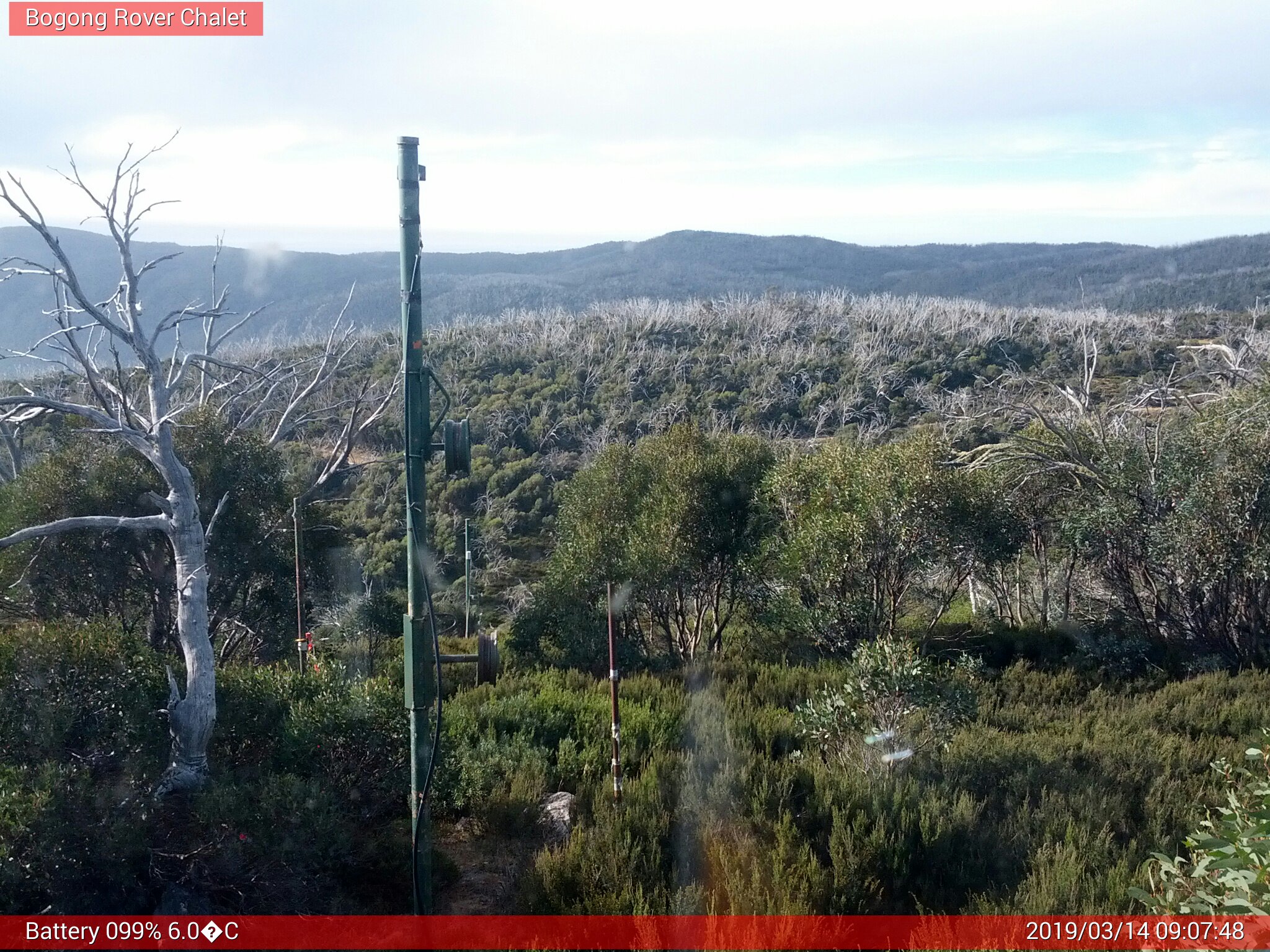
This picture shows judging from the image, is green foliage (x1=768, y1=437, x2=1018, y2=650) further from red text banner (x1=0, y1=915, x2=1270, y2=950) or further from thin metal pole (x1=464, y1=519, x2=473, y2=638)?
red text banner (x1=0, y1=915, x2=1270, y2=950)

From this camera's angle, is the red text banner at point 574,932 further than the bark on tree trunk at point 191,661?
No

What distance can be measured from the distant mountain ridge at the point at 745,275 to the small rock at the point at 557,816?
69.4ft

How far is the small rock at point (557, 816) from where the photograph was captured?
5969 millimetres

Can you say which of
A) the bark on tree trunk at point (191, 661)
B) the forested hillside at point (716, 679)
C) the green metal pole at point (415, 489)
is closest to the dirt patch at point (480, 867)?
the forested hillside at point (716, 679)

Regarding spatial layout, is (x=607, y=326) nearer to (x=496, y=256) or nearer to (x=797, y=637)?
(x=797, y=637)

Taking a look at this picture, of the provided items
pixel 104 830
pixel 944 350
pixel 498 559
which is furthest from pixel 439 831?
pixel 944 350

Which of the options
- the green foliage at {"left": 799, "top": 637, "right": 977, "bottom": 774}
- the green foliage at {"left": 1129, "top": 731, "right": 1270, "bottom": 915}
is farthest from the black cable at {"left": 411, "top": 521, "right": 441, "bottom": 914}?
the green foliage at {"left": 799, "top": 637, "right": 977, "bottom": 774}

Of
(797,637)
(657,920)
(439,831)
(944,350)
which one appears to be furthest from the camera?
(944,350)

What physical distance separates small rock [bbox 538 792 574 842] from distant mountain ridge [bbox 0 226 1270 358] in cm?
2114

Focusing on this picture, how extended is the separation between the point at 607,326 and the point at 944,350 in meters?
13.6

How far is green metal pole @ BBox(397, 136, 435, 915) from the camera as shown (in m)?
4.36

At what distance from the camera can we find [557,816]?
6207mm

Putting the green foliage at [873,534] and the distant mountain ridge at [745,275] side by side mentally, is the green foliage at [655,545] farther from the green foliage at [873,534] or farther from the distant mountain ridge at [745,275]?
the distant mountain ridge at [745,275]

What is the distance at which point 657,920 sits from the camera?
179 inches
